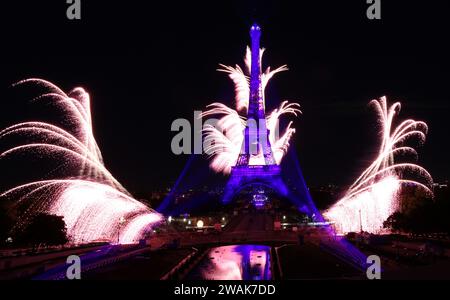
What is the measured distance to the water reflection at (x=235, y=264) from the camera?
30734mm

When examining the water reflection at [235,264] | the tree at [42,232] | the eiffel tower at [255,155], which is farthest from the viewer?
the eiffel tower at [255,155]

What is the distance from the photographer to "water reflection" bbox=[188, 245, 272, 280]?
30.7 metres

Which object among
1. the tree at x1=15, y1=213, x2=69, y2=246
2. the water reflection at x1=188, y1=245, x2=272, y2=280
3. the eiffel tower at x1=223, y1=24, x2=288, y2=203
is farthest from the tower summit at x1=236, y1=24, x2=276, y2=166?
the tree at x1=15, y1=213, x2=69, y2=246

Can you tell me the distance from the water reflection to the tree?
41.6ft

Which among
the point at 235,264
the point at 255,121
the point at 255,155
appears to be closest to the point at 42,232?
the point at 235,264

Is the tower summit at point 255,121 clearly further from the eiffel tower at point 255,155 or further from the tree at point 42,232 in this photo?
the tree at point 42,232

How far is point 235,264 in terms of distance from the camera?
35.9 m

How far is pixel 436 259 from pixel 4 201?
112 ft

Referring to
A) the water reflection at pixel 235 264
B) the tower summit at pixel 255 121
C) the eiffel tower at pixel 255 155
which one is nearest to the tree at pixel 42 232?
the water reflection at pixel 235 264

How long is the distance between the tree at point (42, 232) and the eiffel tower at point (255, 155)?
6784 centimetres

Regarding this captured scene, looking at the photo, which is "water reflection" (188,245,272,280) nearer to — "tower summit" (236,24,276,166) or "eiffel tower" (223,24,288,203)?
"tower summit" (236,24,276,166)

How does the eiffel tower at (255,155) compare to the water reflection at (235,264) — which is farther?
the eiffel tower at (255,155)

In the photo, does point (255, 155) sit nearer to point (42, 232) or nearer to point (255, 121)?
point (255, 121)

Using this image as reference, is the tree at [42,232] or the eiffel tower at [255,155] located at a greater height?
the eiffel tower at [255,155]
